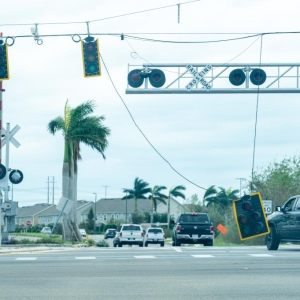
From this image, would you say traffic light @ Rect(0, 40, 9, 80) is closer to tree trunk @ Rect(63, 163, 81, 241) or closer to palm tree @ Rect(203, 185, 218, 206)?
tree trunk @ Rect(63, 163, 81, 241)

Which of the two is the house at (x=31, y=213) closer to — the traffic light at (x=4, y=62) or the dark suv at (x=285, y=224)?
the traffic light at (x=4, y=62)

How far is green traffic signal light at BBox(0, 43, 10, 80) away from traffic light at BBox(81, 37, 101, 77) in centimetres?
235

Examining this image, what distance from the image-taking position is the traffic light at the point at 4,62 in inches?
959

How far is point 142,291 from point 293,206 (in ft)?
40.5

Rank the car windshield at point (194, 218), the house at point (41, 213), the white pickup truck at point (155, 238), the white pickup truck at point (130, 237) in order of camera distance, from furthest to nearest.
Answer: the house at point (41, 213)
the white pickup truck at point (155, 238)
the white pickup truck at point (130, 237)
the car windshield at point (194, 218)

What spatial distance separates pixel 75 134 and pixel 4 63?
24.4m

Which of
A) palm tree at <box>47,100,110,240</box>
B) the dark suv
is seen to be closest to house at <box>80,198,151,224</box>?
palm tree at <box>47,100,110,240</box>

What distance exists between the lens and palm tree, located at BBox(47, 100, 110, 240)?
48750mm

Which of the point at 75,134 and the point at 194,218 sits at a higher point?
the point at 75,134

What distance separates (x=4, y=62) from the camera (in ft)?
81.0

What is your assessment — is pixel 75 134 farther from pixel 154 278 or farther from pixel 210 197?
pixel 210 197

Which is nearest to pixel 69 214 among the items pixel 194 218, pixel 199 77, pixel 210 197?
pixel 194 218

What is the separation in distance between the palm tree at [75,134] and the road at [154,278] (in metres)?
28.8

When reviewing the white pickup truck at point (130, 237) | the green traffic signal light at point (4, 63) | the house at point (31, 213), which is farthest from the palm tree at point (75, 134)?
the house at point (31, 213)
